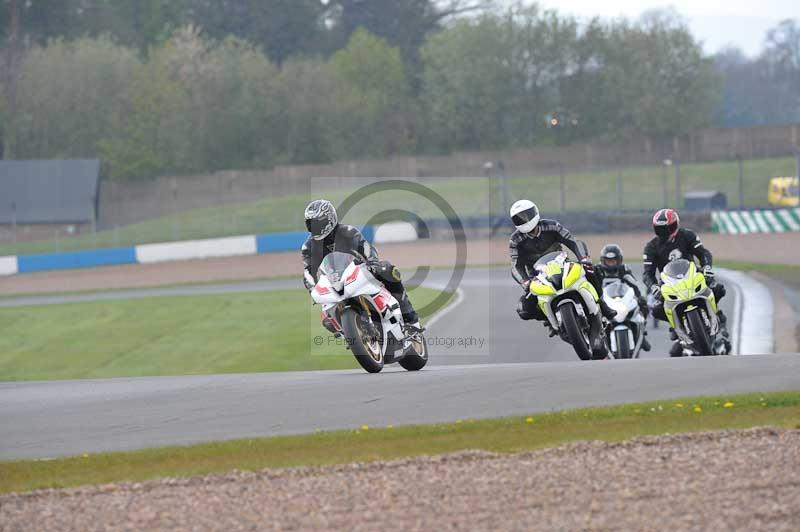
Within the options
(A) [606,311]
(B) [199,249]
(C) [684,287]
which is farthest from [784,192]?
(C) [684,287]

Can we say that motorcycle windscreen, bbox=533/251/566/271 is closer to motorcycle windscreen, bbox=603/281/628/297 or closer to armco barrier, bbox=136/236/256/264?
motorcycle windscreen, bbox=603/281/628/297

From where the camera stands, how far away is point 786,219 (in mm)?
40406

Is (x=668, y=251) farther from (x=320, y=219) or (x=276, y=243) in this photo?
(x=276, y=243)

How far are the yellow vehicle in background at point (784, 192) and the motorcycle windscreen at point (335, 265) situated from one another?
37.4 metres

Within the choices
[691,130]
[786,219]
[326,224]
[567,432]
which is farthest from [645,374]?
[691,130]

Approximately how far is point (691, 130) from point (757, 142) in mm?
6713

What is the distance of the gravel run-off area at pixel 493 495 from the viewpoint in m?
7.00

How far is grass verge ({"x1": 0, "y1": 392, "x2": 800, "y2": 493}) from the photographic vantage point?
28.6 ft

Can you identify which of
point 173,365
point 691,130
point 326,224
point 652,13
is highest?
point 652,13

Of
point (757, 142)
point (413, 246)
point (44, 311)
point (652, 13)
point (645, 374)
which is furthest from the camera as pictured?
point (652, 13)

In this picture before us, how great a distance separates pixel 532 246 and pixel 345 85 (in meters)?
63.7

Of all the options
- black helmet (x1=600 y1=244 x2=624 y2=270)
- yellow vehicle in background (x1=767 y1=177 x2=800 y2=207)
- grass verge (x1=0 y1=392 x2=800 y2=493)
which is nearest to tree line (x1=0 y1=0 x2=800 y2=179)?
yellow vehicle in background (x1=767 y1=177 x2=800 y2=207)

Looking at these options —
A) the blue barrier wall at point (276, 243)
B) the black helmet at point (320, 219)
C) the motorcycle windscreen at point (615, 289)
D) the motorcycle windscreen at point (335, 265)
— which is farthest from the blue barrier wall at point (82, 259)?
the motorcycle windscreen at point (335, 265)

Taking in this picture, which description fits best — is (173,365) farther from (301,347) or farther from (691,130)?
→ (691,130)
